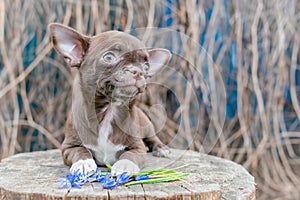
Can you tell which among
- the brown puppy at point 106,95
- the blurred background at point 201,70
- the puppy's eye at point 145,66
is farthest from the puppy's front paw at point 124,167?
the blurred background at point 201,70

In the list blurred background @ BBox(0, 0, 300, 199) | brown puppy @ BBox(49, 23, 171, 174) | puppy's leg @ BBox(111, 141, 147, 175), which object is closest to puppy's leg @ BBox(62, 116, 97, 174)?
brown puppy @ BBox(49, 23, 171, 174)

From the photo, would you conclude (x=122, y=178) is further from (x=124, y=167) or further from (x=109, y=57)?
(x=109, y=57)

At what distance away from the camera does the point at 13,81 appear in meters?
3.14

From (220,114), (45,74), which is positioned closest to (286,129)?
(220,114)

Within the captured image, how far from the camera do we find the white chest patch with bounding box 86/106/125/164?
1.97 metres

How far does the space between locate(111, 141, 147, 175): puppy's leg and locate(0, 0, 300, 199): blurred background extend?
1.00 metres

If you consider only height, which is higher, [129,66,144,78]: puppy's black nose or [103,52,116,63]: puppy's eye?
[103,52,116,63]: puppy's eye

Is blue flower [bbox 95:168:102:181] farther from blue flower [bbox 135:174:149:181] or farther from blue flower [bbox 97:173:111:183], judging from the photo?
blue flower [bbox 135:174:149:181]

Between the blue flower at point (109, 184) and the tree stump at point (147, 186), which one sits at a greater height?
the blue flower at point (109, 184)

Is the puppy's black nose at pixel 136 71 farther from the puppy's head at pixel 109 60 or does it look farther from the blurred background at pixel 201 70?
the blurred background at pixel 201 70

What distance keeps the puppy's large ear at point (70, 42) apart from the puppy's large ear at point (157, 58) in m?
0.27

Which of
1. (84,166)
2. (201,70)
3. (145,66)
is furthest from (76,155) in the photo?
(201,70)

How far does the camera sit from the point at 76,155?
1.94m

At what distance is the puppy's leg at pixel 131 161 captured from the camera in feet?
6.01
